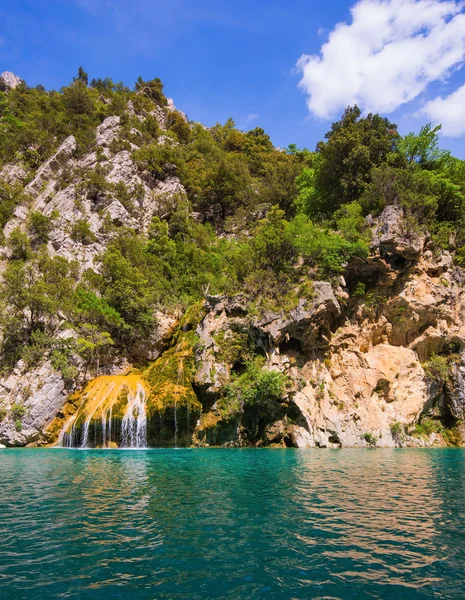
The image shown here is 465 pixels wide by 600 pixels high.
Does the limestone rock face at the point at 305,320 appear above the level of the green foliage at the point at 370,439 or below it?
above

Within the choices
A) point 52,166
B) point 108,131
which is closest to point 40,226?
point 52,166

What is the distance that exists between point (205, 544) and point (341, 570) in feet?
8.02

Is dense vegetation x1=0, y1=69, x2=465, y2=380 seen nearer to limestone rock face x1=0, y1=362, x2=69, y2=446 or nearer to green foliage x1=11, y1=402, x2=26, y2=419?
limestone rock face x1=0, y1=362, x2=69, y2=446

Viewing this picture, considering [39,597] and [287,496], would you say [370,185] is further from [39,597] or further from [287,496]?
[39,597]

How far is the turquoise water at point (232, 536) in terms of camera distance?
18.2ft

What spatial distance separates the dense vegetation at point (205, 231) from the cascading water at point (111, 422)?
200 inches

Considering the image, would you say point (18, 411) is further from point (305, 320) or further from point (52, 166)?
point (52, 166)

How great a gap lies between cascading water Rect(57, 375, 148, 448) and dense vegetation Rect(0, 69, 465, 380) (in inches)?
200

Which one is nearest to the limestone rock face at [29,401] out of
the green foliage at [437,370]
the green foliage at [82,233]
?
the green foliage at [82,233]

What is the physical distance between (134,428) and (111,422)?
64.1 inches

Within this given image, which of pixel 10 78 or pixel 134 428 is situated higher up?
pixel 10 78

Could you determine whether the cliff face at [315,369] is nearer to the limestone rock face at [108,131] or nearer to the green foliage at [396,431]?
the green foliage at [396,431]

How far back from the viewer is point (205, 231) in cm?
5091

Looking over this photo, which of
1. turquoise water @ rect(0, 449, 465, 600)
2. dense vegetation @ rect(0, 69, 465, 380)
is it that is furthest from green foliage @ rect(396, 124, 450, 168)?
turquoise water @ rect(0, 449, 465, 600)
